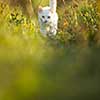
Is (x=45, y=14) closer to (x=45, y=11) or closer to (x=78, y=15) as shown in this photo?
(x=45, y=11)

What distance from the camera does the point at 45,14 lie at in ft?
14.0

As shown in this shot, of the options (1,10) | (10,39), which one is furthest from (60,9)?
(10,39)

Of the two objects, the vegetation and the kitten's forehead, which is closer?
the vegetation

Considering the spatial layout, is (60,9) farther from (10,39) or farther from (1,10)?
(10,39)

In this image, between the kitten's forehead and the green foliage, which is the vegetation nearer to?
the green foliage

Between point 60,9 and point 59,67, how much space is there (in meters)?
3.85

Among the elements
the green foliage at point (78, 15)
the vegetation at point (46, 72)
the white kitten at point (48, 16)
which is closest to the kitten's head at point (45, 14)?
the white kitten at point (48, 16)

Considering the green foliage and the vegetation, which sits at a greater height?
the green foliage

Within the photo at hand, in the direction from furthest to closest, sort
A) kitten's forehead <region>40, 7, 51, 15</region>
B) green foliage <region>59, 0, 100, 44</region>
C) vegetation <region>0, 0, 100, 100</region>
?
kitten's forehead <region>40, 7, 51, 15</region>
green foliage <region>59, 0, 100, 44</region>
vegetation <region>0, 0, 100, 100</region>

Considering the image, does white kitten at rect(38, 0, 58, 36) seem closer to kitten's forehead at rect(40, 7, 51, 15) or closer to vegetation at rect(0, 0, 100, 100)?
kitten's forehead at rect(40, 7, 51, 15)

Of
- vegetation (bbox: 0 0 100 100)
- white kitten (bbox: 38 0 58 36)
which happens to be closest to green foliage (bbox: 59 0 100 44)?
white kitten (bbox: 38 0 58 36)

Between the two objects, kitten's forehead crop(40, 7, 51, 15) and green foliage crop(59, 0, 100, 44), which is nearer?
green foliage crop(59, 0, 100, 44)

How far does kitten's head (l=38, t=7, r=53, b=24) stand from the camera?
4215mm

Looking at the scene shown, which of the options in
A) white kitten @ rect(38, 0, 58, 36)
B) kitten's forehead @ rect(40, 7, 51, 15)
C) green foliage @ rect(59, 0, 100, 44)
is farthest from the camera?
kitten's forehead @ rect(40, 7, 51, 15)
